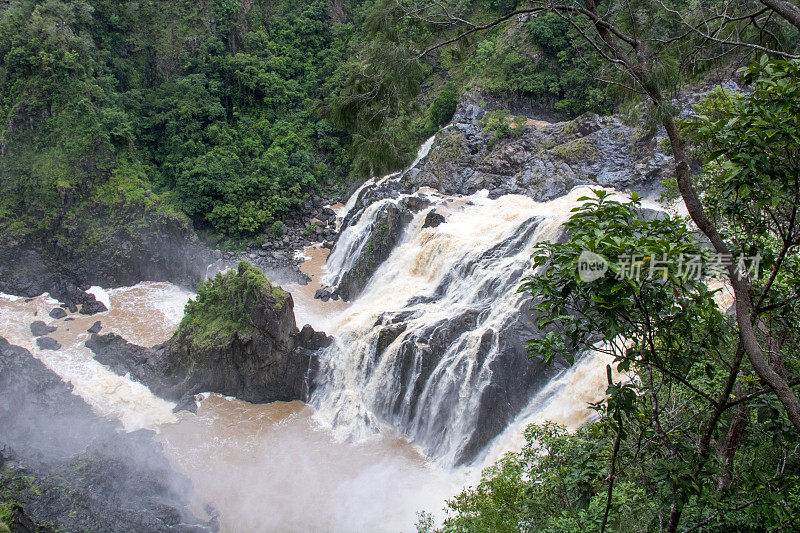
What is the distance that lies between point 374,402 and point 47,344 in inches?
377

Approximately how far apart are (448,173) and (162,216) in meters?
10.2

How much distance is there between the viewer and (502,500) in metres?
6.62

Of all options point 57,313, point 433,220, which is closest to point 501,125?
point 433,220

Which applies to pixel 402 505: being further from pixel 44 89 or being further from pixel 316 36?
pixel 316 36

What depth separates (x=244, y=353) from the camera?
13.1 m

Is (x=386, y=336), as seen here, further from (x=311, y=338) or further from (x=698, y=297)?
(x=698, y=297)

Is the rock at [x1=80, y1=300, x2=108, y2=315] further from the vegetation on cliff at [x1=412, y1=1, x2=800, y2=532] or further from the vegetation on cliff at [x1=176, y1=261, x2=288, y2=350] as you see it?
the vegetation on cliff at [x1=412, y1=1, x2=800, y2=532]

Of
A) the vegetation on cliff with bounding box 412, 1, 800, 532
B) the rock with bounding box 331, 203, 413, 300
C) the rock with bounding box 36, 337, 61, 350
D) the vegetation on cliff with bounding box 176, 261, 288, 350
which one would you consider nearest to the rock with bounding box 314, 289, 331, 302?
the rock with bounding box 331, 203, 413, 300

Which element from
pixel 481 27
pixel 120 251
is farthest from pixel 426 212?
pixel 481 27

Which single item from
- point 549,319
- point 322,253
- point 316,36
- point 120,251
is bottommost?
point 120,251

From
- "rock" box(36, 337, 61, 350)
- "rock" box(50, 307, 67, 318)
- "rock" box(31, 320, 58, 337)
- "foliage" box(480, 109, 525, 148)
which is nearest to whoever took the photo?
"rock" box(36, 337, 61, 350)

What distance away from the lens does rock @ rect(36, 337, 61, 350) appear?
48.3ft

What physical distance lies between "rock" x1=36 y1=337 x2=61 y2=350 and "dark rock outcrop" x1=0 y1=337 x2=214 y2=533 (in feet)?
3.96

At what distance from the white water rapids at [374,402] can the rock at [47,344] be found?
186mm
